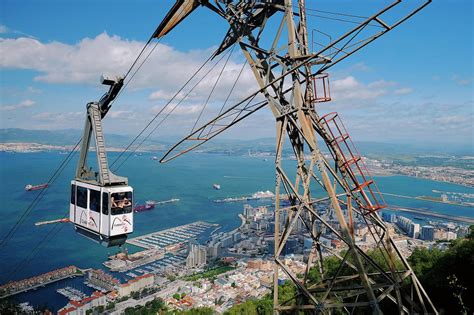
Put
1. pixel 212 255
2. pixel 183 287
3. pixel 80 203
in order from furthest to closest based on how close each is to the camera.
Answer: pixel 212 255
pixel 183 287
pixel 80 203

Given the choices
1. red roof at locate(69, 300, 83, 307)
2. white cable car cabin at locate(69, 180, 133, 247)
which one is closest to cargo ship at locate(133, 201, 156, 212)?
red roof at locate(69, 300, 83, 307)

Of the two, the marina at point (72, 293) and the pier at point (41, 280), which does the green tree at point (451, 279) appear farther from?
the pier at point (41, 280)

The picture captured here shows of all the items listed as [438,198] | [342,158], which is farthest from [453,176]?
[342,158]

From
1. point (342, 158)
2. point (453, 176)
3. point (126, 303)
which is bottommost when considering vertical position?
point (126, 303)

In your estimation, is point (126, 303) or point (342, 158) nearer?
point (342, 158)

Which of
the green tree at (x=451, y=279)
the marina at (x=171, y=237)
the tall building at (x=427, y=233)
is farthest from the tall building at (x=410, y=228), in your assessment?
the green tree at (x=451, y=279)

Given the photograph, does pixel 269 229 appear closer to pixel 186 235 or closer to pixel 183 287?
pixel 186 235

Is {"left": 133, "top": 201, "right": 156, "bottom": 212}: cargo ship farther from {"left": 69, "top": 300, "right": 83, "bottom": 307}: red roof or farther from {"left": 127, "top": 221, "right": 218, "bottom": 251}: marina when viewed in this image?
{"left": 69, "top": 300, "right": 83, "bottom": 307}: red roof
